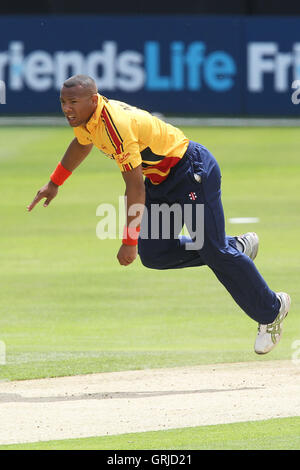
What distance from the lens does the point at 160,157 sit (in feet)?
24.9

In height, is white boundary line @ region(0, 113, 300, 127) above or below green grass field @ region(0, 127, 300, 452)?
above

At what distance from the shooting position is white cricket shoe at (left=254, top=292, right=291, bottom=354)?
7902 mm

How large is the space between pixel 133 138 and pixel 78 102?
1.41 ft

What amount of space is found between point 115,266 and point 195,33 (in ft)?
50.0

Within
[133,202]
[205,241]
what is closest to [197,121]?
[205,241]

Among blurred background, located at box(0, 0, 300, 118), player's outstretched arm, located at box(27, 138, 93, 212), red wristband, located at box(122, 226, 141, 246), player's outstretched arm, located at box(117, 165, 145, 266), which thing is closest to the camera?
player's outstretched arm, located at box(117, 165, 145, 266)

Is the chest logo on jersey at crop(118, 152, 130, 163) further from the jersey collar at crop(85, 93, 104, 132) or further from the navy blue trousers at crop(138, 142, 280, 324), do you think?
the navy blue trousers at crop(138, 142, 280, 324)

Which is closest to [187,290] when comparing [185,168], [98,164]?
[185,168]

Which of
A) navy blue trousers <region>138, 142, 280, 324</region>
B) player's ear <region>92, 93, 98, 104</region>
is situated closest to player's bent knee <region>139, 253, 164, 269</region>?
navy blue trousers <region>138, 142, 280, 324</region>

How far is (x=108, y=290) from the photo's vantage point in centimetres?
1129

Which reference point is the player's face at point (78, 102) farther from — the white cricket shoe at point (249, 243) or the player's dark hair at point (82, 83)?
the white cricket shoe at point (249, 243)

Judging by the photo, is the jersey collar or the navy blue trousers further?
the navy blue trousers

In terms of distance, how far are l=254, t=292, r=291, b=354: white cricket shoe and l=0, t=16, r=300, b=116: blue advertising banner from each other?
63.0 ft

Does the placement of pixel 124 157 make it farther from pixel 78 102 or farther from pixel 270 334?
pixel 270 334
